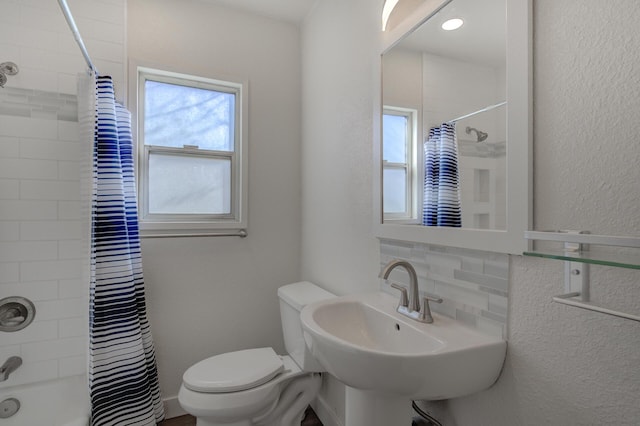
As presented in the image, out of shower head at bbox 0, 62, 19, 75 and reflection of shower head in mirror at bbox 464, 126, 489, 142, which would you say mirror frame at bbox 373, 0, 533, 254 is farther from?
shower head at bbox 0, 62, 19, 75

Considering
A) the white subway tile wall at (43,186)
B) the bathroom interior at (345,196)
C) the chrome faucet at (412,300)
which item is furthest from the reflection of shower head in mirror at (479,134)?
the white subway tile wall at (43,186)

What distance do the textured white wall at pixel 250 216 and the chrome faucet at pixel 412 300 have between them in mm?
1220

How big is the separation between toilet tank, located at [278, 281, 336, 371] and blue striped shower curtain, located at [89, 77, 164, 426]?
28.7 inches

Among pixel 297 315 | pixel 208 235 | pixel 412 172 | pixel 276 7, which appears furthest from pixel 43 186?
pixel 412 172

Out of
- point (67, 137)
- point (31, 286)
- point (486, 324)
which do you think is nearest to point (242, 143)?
point (67, 137)

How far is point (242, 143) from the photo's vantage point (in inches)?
84.1

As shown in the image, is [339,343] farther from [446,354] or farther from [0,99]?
[0,99]

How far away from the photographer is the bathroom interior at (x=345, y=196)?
2.29 feet

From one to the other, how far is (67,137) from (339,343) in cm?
177

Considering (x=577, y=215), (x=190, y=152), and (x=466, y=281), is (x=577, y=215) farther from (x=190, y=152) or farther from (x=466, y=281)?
(x=190, y=152)

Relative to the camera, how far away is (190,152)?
2086mm

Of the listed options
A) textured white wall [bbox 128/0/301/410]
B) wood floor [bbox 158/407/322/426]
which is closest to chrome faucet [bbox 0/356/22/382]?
textured white wall [bbox 128/0/301/410]

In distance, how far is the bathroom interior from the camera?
0.70 metres

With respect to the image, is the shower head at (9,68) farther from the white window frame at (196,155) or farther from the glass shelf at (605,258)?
the glass shelf at (605,258)
